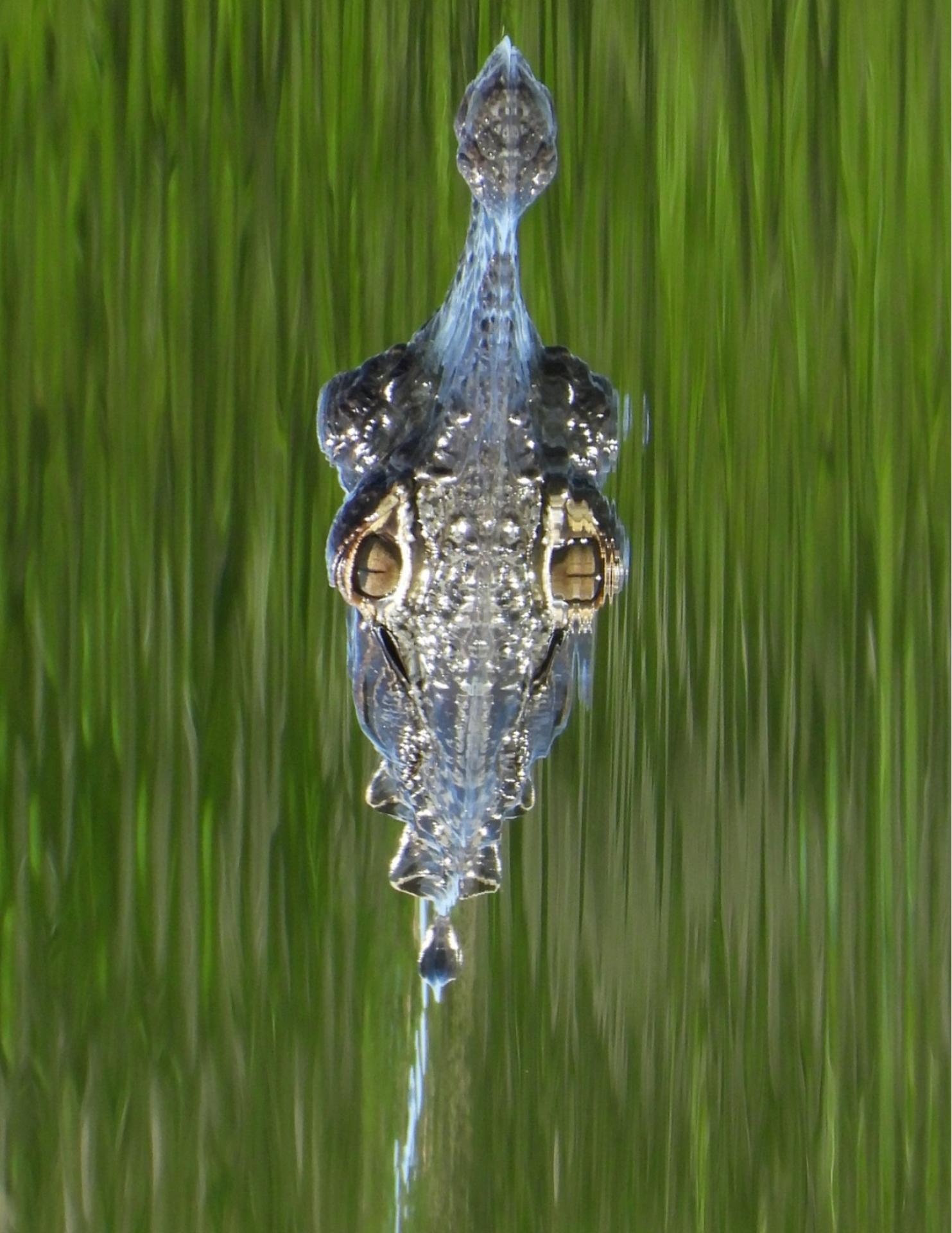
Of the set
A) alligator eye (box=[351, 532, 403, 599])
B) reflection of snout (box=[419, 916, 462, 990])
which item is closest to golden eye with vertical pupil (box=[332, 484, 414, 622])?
alligator eye (box=[351, 532, 403, 599])

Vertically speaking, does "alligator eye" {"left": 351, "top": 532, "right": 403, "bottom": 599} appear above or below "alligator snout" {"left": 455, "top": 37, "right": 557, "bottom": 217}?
below

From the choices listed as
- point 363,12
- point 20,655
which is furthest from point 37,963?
point 363,12

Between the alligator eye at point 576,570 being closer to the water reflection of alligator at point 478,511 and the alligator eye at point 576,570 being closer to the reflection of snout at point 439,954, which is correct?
the water reflection of alligator at point 478,511

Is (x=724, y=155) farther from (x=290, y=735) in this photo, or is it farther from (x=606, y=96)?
(x=290, y=735)

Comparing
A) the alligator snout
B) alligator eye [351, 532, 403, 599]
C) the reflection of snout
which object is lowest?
the reflection of snout

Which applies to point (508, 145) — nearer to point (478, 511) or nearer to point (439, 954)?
point (478, 511)

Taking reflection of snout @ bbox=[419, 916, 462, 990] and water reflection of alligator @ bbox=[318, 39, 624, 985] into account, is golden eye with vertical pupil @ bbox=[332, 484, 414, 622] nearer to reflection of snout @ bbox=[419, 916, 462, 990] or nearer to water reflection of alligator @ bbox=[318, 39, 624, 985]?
water reflection of alligator @ bbox=[318, 39, 624, 985]

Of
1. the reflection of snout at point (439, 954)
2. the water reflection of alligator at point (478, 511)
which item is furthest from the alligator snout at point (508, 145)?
the reflection of snout at point (439, 954)

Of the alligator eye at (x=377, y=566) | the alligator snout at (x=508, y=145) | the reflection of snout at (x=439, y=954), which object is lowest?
the reflection of snout at (x=439, y=954)
